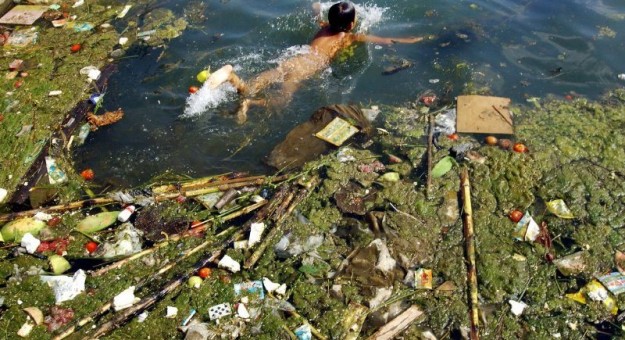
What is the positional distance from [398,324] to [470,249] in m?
1.01

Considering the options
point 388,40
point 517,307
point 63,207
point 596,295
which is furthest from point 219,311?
point 388,40

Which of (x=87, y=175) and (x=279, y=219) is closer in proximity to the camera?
(x=279, y=219)

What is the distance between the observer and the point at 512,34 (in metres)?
7.00

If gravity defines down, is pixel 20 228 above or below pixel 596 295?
below

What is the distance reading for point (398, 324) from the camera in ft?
12.0

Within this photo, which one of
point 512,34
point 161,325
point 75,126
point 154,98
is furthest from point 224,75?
point 512,34

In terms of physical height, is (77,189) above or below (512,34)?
below

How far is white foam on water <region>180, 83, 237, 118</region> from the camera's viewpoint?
602 centimetres

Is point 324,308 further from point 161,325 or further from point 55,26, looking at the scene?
point 55,26

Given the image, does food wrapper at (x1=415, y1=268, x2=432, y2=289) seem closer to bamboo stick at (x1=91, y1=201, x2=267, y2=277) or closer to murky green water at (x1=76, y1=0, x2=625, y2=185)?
bamboo stick at (x1=91, y1=201, x2=267, y2=277)

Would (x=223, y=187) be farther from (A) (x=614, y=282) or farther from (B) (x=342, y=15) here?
(A) (x=614, y=282)

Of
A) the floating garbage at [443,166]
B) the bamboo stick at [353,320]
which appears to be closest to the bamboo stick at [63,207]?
the bamboo stick at [353,320]

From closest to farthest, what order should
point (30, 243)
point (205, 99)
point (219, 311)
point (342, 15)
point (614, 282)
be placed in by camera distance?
point (219, 311)
point (614, 282)
point (30, 243)
point (342, 15)
point (205, 99)

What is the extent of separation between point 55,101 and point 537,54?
22.8 ft
